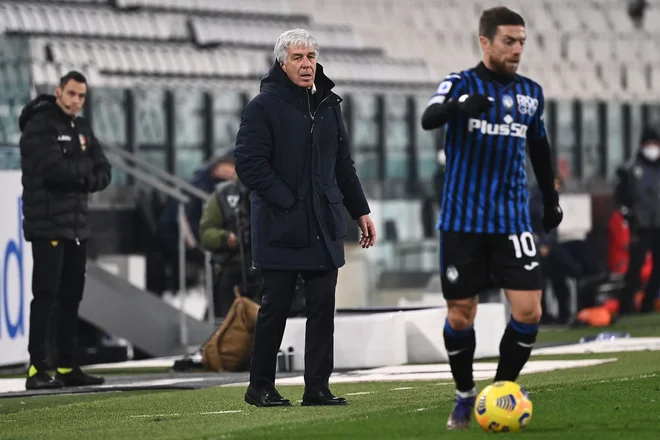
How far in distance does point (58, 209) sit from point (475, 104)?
496 centimetres

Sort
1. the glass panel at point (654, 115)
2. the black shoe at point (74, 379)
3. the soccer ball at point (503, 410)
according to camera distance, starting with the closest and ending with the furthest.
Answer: the soccer ball at point (503, 410)
the black shoe at point (74, 379)
the glass panel at point (654, 115)

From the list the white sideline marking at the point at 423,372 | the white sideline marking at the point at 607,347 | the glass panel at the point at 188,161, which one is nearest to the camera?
the white sideline marking at the point at 423,372

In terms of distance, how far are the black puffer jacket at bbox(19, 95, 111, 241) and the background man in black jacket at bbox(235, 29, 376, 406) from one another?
2.82 metres

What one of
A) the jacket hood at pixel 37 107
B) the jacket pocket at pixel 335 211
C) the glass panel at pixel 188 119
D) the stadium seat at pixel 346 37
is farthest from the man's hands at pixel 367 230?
the glass panel at pixel 188 119

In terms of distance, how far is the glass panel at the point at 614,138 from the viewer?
103ft

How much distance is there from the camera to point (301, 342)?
43.1ft

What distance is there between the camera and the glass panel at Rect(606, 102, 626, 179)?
31328mm

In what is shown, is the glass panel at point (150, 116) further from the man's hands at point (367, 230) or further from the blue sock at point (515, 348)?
the blue sock at point (515, 348)

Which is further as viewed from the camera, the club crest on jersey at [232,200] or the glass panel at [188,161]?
the glass panel at [188,161]

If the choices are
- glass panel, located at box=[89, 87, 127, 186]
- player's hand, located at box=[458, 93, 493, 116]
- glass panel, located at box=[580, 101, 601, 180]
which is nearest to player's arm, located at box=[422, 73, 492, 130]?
player's hand, located at box=[458, 93, 493, 116]

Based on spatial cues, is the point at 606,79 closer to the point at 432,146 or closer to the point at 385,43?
the point at 385,43

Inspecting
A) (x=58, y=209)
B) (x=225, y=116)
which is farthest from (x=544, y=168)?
(x=225, y=116)

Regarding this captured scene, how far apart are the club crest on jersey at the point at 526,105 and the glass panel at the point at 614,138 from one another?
78.1ft

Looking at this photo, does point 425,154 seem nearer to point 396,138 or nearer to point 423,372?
point 396,138
